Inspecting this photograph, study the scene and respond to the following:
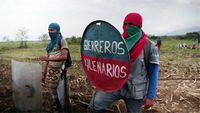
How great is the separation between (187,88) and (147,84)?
493cm

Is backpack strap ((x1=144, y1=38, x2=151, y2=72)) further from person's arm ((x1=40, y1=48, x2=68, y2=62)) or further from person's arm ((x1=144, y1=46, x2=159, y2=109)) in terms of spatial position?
person's arm ((x1=40, y1=48, x2=68, y2=62))

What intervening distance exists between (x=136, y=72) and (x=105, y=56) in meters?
0.37

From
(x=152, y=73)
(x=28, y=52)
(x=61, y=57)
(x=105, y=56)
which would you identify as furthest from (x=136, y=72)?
(x=28, y=52)

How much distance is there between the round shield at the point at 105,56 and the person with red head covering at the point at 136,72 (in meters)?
0.17

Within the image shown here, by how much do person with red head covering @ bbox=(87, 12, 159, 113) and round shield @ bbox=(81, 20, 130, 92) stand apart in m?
0.17

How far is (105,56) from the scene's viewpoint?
123 inches

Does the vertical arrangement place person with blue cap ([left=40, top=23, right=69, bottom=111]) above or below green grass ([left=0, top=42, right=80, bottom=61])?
above

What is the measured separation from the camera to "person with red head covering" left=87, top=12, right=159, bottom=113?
10.3 feet

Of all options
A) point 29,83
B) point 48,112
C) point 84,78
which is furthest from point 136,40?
point 84,78

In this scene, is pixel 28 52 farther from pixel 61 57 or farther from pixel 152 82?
pixel 152 82

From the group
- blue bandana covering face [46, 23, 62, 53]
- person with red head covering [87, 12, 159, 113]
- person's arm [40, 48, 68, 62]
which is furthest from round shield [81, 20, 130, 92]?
blue bandana covering face [46, 23, 62, 53]

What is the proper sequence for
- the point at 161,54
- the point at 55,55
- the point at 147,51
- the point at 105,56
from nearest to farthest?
1. the point at 105,56
2. the point at 147,51
3. the point at 55,55
4. the point at 161,54

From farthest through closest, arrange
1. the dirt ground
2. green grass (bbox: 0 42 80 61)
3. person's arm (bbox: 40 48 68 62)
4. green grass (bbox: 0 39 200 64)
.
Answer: green grass (bbox: 0 39 200 64) < green grass (bbox: 0 42 80 61) < the dirt ground < person's arm (bbox: 40 48 68 62)

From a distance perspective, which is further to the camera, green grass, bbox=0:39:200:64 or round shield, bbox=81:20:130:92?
green grass, bbox=0:39:200:64
